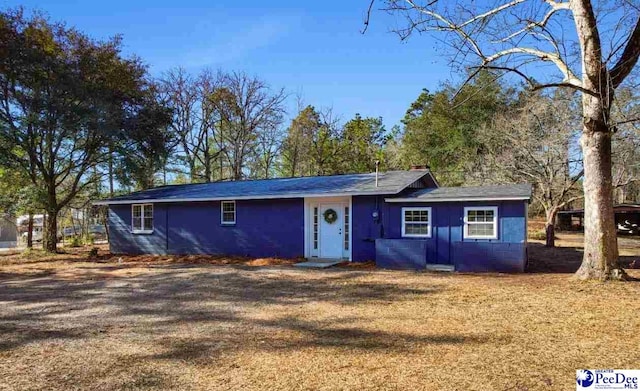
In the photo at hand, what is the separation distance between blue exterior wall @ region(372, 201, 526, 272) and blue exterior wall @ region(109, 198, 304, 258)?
332 cm

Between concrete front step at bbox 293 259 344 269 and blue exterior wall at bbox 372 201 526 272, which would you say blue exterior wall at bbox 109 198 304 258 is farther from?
blue exterior wall at bbox 372 201 526 272

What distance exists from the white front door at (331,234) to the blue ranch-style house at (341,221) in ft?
0.11

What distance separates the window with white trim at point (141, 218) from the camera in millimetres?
18312

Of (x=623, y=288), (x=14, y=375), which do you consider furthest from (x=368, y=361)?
(x=623, y=288)

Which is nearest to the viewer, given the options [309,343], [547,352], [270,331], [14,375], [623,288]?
[14,375]

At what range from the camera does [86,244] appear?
25234 mm

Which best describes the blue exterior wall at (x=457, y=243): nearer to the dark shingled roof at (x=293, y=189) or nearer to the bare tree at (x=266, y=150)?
the dark shingled roof at (x=293, y=189)

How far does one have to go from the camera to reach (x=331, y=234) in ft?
48.4

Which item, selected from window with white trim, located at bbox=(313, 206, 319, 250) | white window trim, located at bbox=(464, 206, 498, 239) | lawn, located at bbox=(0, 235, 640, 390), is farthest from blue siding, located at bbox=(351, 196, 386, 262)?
lawn, located at bbox=(0, 235, 640, 390)

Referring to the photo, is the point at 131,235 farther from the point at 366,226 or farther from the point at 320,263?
the point at 366,226

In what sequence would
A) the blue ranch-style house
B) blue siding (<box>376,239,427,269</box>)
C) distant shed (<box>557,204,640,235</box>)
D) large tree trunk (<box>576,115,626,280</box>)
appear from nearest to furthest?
large tree trunk (<box>576,115,626,280</box>) < the blue ranch-style house < blue siding (<box>376,239,427,269</box>) < distant shed (<box>557,204,640,235</box>)

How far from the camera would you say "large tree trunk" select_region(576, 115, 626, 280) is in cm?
945

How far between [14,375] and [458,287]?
752cm

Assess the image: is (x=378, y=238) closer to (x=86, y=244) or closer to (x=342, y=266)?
(x=342, y=266)
